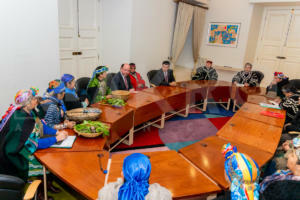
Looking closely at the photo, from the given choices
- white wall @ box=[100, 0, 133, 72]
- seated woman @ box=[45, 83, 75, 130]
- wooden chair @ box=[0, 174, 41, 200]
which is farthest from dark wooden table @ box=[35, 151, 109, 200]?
white wall @ box=[100, 0, 133, 72]

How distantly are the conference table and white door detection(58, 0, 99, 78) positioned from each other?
1.95 metres

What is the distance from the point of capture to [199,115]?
17.8ft

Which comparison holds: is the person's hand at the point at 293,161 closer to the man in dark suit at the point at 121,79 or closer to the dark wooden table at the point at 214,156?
the dark wooden table at the point at 214,156

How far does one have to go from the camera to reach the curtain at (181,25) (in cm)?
633


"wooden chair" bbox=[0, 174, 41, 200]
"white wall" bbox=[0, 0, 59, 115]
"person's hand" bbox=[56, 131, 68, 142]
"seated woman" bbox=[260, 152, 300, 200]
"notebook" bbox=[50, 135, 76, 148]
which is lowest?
"wooden chair" bbox=[0, 174, 41, 200]

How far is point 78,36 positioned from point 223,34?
4.72m

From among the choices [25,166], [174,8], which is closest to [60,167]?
[25,166]

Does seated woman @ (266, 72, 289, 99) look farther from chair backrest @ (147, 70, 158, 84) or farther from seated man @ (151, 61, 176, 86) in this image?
chair backrest @ (147, 70, 158, 84)

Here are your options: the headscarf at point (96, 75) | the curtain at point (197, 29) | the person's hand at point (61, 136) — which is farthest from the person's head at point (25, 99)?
the curtain at point (197, 29)

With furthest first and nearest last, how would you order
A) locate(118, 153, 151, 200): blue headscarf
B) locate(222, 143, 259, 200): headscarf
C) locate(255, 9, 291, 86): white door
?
1. locate(255, 9, 291, 86): white door
2. locate(222, 143, 259, 200): headscarf
3. locate(118, 153, 151, 200): blue headscarf

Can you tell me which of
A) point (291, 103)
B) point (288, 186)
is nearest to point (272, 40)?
point (291, 103)

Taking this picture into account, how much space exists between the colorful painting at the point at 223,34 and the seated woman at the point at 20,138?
6.58 meters

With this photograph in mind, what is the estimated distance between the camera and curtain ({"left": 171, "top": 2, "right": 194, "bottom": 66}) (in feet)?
20.8

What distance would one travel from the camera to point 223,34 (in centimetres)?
731
